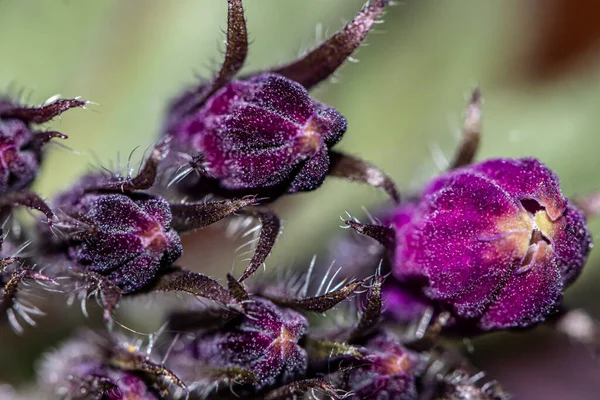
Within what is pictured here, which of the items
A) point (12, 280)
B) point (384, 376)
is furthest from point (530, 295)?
point (12, 280)

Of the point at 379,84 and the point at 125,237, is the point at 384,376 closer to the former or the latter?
the point at 125,237

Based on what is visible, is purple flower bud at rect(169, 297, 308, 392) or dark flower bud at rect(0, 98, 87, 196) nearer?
purple flower bud at rect(169, 297, 308, 392)

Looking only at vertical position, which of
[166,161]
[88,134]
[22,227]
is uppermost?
[166,161]

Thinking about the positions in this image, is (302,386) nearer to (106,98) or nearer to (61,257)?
(61,257)

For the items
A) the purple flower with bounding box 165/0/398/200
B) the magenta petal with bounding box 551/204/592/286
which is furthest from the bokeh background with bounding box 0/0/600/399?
the magenta petal with bounding box 551/204/592/286

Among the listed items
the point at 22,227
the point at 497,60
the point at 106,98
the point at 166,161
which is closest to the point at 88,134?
the point at 106,98

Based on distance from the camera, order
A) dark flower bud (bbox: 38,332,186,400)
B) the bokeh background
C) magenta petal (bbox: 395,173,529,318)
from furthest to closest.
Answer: the bokeh background, dark flower bud (bbox: 38,332,186,400), magenta petal (bbox: 395,173,529,318)

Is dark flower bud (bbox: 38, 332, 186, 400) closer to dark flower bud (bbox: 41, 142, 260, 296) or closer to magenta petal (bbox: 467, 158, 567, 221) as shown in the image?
dark flower bud (bbox: 41, 142, 260, 296)
